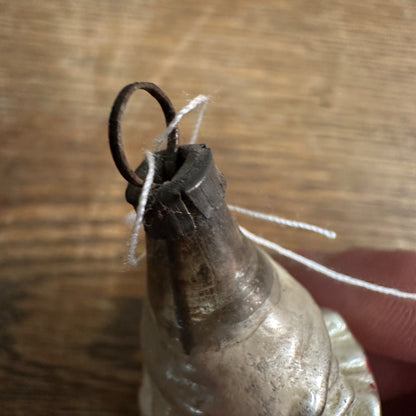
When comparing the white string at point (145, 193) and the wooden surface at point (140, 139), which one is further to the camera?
the wooden surface at point (140, 139)

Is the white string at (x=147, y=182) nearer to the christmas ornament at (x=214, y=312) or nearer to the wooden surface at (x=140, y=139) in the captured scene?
the christmas ornament at (x=214, y=312)

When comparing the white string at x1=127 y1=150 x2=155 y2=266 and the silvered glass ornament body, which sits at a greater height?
the white string at x1=127 y1=150 x2=155 y2=266

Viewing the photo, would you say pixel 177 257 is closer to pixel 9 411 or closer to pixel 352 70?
pixel 9 411

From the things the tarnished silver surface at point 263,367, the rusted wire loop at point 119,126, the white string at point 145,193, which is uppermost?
the rusted wire loop at point 119,126

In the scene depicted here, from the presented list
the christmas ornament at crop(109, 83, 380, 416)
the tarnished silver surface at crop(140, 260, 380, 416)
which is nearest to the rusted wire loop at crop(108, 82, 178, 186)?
the christmas ornament at crop(109, 83, 380, 416)

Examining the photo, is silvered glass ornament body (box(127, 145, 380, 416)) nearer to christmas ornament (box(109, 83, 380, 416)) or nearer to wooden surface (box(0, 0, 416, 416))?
christmas ornament (box(109, 83, 380, 416))

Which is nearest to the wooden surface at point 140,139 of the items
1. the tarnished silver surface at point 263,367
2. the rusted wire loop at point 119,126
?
the tarnished silver surface at point 263,367
